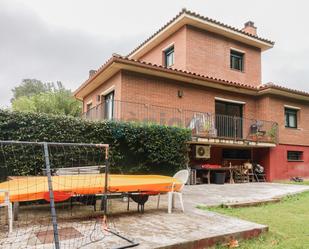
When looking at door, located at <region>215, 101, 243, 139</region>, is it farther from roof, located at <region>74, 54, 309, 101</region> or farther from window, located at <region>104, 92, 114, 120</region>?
window, located at <region>104, 92, 114, 120</region>

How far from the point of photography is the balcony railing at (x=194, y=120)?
1239 centimetres

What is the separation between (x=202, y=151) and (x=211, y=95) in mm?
3090

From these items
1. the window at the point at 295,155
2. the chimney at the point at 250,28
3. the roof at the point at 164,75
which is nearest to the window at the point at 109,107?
the roof at the point at 164,75

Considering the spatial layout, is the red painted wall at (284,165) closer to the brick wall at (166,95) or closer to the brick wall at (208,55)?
the brick wall at (166,95)

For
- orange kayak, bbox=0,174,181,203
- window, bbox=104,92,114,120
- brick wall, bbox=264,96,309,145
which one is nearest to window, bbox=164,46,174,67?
window, bbox=104,92,114,120

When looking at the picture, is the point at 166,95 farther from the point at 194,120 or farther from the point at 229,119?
the point at 229,119

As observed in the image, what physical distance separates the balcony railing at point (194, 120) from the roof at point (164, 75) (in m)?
1.42

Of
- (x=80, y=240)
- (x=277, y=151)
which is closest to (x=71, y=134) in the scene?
(x=80, y=240)

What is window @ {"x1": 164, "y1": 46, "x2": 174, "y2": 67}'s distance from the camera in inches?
683

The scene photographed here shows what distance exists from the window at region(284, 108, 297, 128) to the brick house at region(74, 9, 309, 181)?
0.20 ft

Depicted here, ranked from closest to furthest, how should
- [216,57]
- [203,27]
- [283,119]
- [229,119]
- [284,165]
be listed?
[229,119] < [284,165] < [203,27] < [283,119] < [216,57]

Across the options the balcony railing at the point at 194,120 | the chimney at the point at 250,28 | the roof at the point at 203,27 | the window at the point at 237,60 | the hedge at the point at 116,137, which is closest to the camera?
the hedge at the point at 116,137

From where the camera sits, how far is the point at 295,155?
56.4ft

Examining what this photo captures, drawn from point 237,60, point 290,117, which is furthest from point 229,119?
point 237,60
